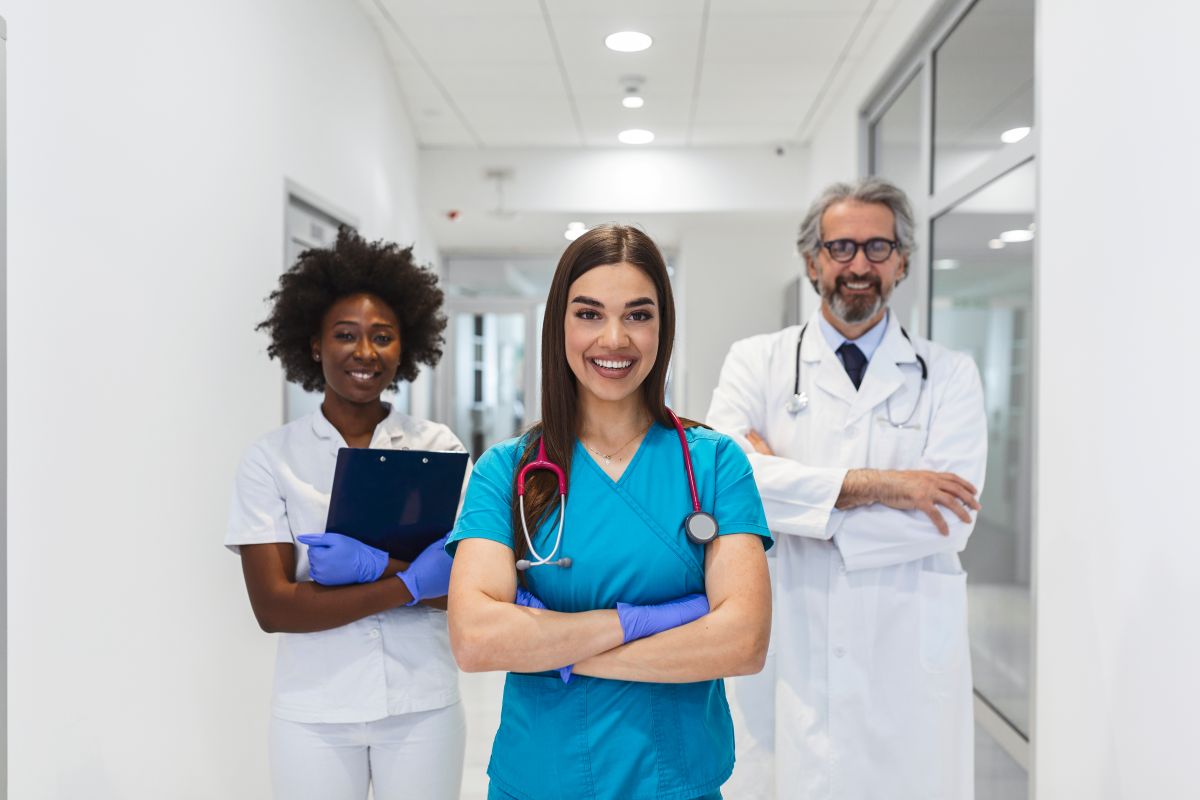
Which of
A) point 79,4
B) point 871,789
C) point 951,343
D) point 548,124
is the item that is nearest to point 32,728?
point 79,4

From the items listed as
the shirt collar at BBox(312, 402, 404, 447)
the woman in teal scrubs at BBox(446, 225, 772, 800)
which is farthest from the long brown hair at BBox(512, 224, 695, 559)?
the shirt collar at BBox(312, 402, 404, 447)

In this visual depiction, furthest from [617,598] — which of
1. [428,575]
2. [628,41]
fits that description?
[628,41]

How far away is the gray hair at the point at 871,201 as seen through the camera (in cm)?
194

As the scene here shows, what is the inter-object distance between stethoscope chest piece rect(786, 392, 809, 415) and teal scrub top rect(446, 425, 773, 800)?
2.46ft

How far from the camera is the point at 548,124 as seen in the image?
17.6 feet

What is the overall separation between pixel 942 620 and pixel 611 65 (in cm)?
336

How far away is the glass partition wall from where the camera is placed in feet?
9.09

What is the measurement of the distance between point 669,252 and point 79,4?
587 cm

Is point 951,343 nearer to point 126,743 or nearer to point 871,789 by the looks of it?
point 871,789

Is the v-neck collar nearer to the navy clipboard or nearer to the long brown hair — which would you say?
the long brown hair

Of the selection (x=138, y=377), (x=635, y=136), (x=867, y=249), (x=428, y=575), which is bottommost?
(x=428, y=575)

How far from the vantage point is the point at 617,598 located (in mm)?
1172

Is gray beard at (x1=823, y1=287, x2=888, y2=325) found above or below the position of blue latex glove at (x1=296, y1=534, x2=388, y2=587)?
above

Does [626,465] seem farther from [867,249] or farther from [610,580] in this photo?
[867,249]
